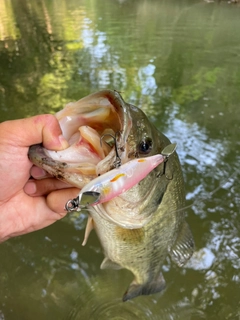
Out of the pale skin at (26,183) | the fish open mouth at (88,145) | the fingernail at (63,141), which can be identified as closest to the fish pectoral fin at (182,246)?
the pale skin at (26,183)

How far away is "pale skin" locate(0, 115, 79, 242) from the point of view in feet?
4.65

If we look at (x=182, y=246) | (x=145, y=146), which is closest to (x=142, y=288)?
(x=182, y=246)

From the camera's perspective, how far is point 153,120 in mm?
5027

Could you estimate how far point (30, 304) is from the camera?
2705 mm

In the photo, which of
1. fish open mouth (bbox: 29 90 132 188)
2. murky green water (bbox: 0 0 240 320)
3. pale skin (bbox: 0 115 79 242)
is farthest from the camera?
murky green water (bbox: 0 0 240 320)

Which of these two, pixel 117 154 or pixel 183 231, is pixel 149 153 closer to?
pixel 117 154

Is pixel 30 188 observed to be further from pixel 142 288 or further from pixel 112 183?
pixel 142 288

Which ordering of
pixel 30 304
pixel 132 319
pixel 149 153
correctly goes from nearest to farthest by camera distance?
pixel 149 153
pixel 132 319
pixel 30 304

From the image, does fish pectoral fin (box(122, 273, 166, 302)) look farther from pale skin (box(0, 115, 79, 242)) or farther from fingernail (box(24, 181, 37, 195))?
fingernail (box(24, 181, 37, 195))

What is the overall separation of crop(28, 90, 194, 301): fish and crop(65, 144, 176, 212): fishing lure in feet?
0.26

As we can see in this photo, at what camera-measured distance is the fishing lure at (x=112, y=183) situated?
116cm

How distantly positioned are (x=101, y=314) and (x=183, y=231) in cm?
107

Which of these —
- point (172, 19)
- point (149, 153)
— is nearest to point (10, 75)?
point (149, 153)

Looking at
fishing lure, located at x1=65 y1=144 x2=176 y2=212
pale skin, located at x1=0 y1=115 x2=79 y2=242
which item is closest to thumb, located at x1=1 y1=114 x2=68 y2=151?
pale skin, located at x1=0 y1=115 x2=79 y2=242
